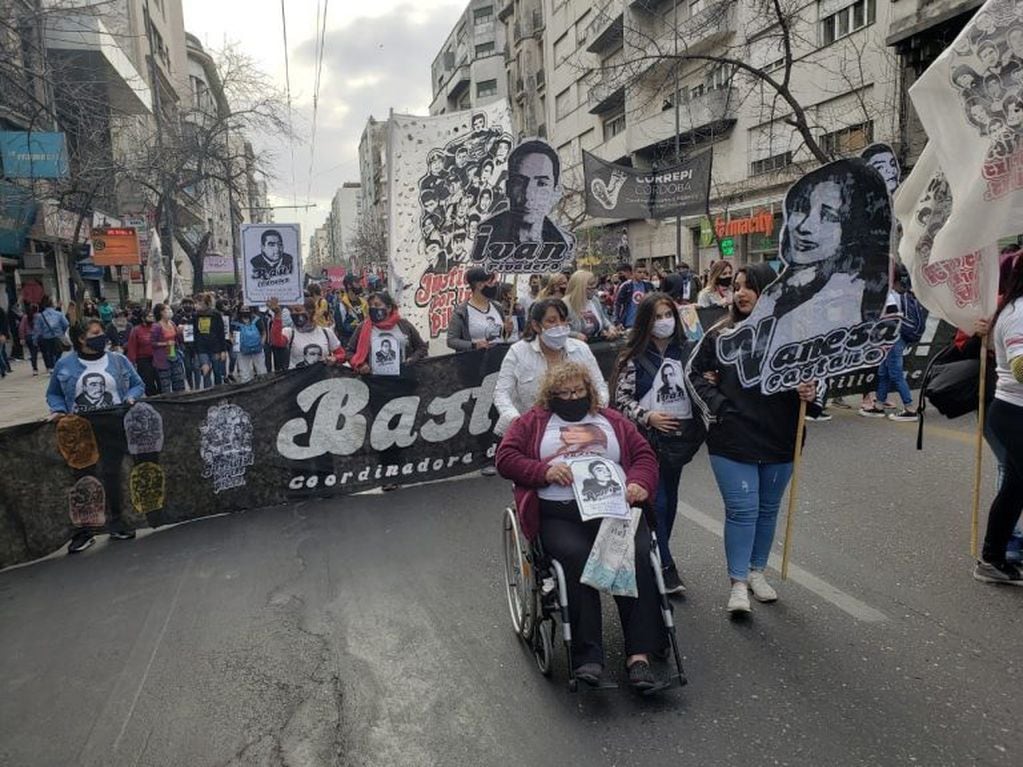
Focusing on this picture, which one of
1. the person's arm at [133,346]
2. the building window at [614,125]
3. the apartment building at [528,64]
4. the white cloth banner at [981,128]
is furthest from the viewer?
the apartment building at [528,64]

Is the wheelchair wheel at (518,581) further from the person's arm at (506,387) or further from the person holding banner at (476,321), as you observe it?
the person holding banner at (476,321)

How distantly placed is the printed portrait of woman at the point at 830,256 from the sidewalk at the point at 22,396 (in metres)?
12.2

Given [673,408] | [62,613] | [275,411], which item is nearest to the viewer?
[673,408]

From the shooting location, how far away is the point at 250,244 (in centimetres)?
1379

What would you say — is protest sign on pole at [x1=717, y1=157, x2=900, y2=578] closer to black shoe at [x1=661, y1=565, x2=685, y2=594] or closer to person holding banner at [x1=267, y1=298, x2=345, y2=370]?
black shoe at [x1=661, y1=565, x2=685, y2=594]

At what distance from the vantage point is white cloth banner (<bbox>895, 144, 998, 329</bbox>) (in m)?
4.29

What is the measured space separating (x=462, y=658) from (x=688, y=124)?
3167 centimetres

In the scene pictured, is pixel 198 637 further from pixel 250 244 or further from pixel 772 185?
pixel 772 185

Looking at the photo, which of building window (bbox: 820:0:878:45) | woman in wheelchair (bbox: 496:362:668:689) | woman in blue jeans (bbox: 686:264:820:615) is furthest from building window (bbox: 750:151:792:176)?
woman in wheelchair (bbox: 496:362:668:689)

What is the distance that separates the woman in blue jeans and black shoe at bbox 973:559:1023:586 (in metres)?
1.28

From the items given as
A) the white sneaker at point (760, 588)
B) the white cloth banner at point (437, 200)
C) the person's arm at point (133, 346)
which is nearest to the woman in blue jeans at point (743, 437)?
the white sneaker at point (760, 588)

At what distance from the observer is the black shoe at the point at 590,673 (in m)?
3.31

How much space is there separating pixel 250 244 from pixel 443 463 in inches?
316

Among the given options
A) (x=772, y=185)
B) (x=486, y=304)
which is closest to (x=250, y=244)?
(x=486, y=304)
